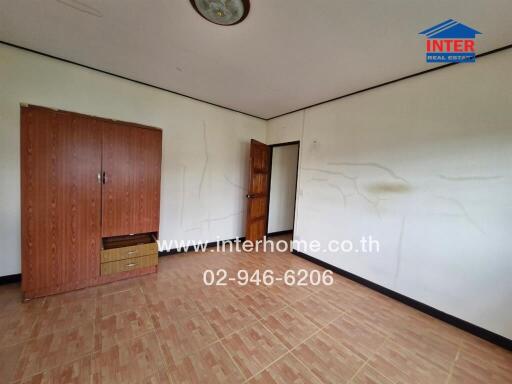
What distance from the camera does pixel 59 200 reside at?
6.63 feet

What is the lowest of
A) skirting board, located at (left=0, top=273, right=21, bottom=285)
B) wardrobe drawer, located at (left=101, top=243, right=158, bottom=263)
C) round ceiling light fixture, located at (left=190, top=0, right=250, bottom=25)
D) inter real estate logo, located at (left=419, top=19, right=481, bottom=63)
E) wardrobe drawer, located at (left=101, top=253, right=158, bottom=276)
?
skirting board, located at (left=0, top=273, right=21, bottom=285)

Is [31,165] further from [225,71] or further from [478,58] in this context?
[478,58]

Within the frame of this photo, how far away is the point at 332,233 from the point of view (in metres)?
3.03

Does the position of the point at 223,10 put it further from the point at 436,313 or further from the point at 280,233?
the point at 280,233

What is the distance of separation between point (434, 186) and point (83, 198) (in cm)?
372

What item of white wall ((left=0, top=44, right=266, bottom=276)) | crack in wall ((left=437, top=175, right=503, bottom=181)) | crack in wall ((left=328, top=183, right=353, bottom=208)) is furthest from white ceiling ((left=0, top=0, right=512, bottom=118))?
crack in wall ((left=328, top=183, right=353, bottom=208))

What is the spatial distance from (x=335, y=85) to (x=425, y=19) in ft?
3.68

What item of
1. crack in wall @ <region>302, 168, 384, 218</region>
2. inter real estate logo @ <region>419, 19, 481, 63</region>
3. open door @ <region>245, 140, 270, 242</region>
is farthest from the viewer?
open door @ <region>245, 140, 270, 242</region>

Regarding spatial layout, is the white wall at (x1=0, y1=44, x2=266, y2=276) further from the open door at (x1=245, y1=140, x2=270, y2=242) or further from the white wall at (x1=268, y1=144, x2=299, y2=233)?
the white wall at (x1=268, y1=144, x2=299, y2=233)

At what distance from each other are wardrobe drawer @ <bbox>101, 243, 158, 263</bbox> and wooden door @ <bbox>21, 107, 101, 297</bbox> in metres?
0.09

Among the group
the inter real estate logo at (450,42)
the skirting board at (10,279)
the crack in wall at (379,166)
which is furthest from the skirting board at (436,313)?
the skirting board at (10,279)

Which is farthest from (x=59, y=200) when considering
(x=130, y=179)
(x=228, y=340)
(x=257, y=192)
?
(x=257, y=192)

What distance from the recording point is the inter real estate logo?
1574 millimetres

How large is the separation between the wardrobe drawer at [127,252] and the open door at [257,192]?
1785 millimetres
